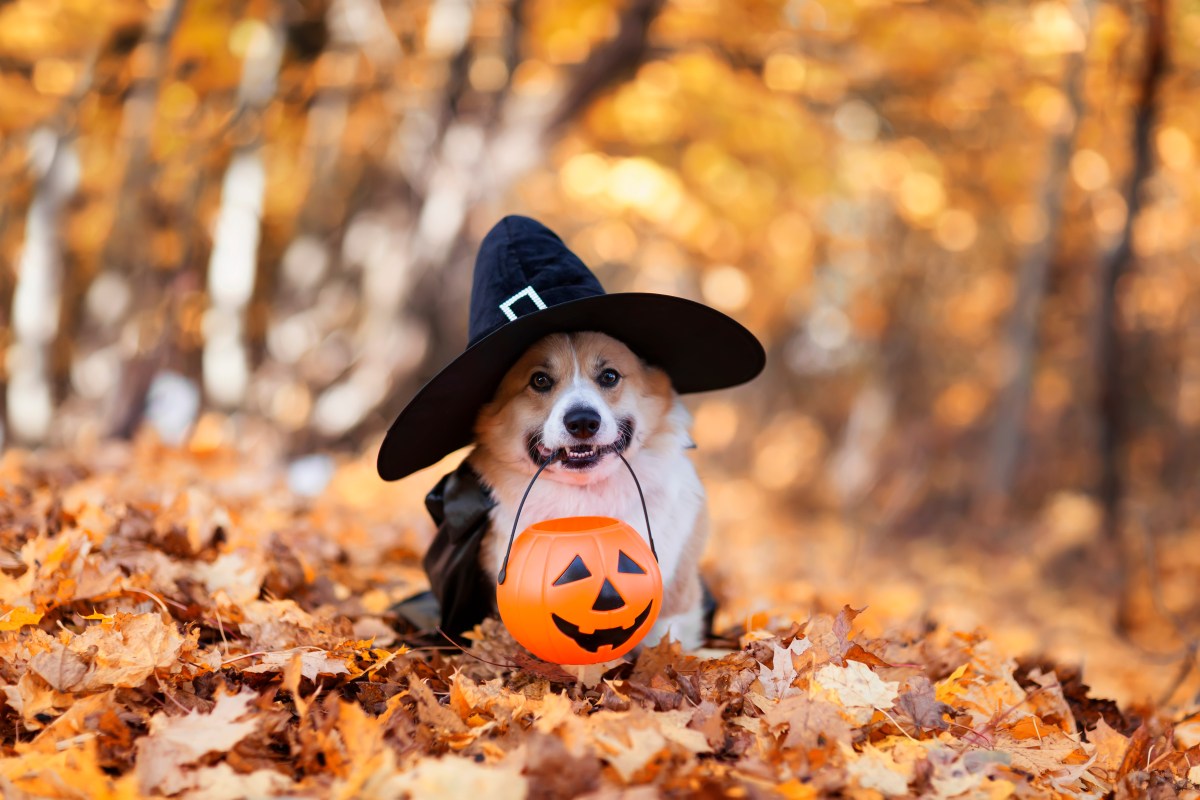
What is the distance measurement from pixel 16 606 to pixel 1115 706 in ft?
10.1

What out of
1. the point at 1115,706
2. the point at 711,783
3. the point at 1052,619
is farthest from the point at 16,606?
the point at 1052,619

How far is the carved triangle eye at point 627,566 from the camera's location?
2.39 meters

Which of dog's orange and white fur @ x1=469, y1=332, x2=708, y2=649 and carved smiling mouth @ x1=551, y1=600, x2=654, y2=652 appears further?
dog's orange and white fur @ x1=469, y1=332, x2=708, y2=649

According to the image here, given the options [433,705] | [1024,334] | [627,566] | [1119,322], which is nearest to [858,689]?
[627,566]

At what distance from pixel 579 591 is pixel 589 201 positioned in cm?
1125

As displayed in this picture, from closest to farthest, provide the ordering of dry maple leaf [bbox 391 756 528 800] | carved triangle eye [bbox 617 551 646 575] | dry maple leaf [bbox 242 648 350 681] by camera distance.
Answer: dry maple leaf [bbox 391 756 528 800], dry maple leaf [bbox 242 648 350 681], carved triangle eye [bbox 617 551 646 575]

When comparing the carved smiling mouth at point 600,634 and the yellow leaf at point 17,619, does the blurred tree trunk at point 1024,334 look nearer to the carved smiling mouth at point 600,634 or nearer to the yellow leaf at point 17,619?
the carved smiling mouth at point 600,634

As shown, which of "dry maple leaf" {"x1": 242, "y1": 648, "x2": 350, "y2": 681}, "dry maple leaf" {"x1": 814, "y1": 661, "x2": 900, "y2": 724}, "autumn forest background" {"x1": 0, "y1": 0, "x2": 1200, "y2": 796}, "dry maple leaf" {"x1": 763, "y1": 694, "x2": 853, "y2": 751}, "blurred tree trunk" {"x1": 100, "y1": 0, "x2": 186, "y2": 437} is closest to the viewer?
"dry maple leaf" {"x1": 763, "y1": 694, "x2": 853, "y2": 751}

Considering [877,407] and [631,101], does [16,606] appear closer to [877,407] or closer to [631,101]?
[631,101]

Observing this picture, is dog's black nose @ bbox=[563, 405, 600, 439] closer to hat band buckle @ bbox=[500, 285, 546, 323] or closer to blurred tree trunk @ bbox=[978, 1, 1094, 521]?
hat band buckle @ bbox=[500, 285, 546, 323]

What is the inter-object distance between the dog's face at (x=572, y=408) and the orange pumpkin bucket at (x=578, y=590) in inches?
11.8

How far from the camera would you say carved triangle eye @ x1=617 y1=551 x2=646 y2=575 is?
239 centimetres

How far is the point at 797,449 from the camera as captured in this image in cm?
1664

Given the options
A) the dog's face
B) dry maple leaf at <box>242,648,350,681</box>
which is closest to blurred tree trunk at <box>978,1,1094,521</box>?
the dog's face
